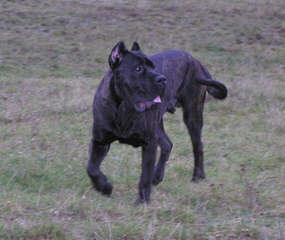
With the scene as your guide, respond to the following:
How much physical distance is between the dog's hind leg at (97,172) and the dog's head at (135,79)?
2.30ft

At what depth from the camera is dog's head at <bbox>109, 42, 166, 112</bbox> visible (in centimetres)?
449

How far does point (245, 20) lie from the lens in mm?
19250

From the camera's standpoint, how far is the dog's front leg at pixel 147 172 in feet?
15.8

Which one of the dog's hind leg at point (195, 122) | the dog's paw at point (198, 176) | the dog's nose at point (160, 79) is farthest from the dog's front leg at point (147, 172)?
the dog's hind leg at point (195, 122)

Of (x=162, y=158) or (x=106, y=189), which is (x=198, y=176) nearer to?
(x=162, y=158)

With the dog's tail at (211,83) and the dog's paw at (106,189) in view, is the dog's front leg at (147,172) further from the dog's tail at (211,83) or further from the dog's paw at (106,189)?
the dog's tail at (211,83)

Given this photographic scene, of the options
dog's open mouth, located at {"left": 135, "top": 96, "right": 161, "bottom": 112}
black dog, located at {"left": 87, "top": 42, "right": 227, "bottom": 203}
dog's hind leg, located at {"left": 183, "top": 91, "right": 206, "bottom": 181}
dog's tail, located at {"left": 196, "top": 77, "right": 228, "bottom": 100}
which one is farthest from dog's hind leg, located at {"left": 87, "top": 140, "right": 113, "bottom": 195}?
dog's tail, located at {"left": 196, "top": 77, "right": 228, "bottom": 100}

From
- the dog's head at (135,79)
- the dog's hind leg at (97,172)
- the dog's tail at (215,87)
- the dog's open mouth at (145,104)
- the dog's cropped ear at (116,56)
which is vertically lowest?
the dog's hind leg at (97,172)

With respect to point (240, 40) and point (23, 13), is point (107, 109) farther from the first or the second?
point (23, 13)

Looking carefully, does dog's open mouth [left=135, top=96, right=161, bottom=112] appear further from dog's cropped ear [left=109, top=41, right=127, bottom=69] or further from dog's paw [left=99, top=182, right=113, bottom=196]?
dog's paw [left=99, top=182, right=113, bottom=196]

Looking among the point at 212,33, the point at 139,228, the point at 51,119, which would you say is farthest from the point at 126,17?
the point at 139,228

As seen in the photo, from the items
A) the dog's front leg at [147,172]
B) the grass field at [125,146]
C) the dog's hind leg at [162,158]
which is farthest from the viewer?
the dog's hind leg at [162,158]

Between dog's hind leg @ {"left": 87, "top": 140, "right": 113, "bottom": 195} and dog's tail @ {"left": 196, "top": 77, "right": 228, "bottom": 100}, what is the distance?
5.72 ft

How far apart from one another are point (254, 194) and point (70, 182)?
1890 mm
